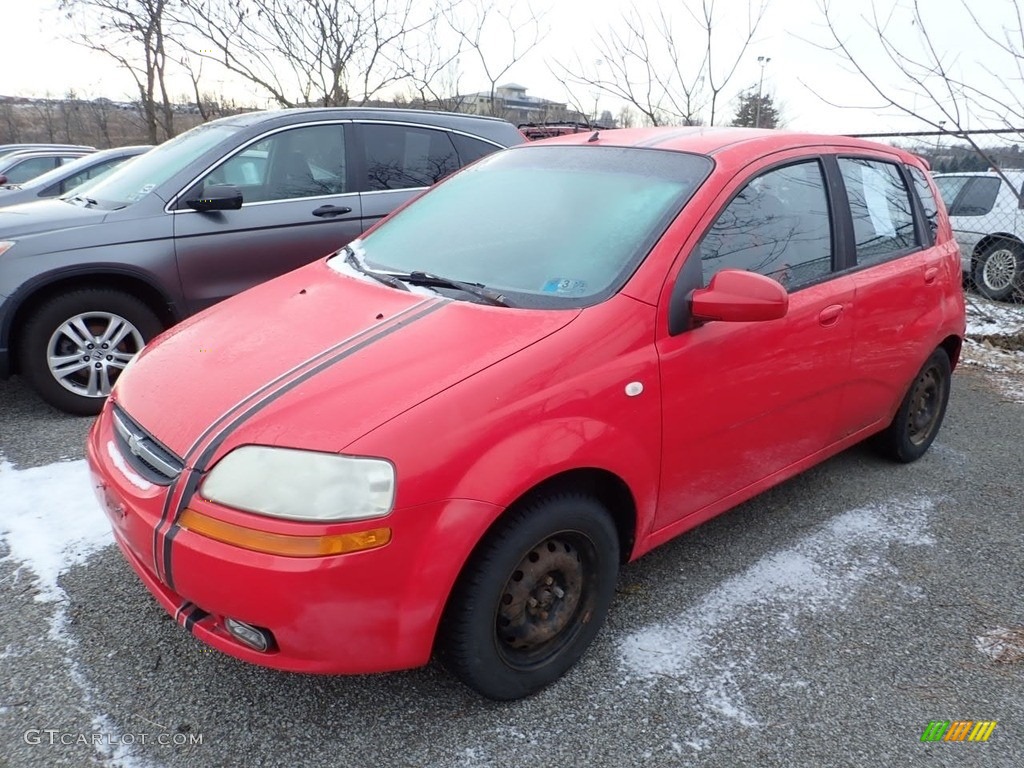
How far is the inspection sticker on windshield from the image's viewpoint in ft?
7.77

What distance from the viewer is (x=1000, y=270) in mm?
8445

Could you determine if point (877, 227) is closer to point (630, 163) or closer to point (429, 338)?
point (630, 163)

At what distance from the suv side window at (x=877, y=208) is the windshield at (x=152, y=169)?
3687 millimetres

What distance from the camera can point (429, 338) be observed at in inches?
85.7

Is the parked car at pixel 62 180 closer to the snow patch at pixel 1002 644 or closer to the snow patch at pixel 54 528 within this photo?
the snow patch at pixel 54 528

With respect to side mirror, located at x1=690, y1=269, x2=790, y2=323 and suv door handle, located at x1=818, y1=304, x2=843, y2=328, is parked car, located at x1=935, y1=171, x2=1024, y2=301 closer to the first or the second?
suv door handle, located at x1=818, y1=304, x2=843, y2=328

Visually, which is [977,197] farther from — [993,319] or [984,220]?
[993,319]

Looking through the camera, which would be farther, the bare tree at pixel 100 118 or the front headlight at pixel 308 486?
the bare tree at pixel 100 118

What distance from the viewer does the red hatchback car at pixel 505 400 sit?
183 cm

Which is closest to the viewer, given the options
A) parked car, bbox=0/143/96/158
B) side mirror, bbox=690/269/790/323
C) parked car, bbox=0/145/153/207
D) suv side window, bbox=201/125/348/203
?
side mirror, bbox=690/269/790/323

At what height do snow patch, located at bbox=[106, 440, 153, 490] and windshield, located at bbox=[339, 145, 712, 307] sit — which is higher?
windshield, located at bbox=[339, 145, 712, 307]

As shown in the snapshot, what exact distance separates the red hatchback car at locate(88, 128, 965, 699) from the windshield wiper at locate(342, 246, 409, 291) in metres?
0.03

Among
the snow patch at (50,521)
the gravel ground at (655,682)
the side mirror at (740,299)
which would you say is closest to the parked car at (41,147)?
the snow patch at (50,521)

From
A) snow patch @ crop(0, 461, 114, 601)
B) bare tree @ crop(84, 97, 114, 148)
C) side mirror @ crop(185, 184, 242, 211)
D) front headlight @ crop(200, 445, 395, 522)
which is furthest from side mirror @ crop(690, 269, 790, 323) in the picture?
bare tree @ crop(84, 97, 114, 148)
